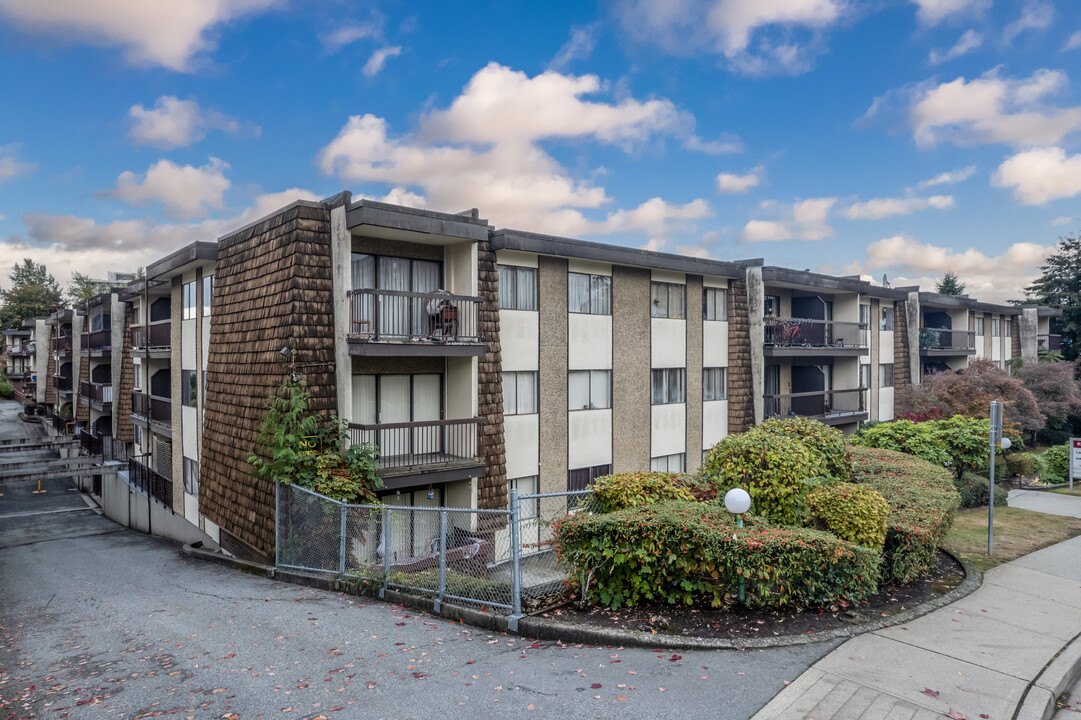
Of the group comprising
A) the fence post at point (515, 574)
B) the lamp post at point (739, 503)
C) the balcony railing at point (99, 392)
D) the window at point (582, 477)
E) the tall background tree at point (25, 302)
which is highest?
the tall background tree at point (25, 302)

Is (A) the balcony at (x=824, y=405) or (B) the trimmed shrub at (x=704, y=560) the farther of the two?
(A) the balcony at (x=824, y=405)

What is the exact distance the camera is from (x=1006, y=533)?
13055 millimetres

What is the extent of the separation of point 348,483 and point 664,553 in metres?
7.21

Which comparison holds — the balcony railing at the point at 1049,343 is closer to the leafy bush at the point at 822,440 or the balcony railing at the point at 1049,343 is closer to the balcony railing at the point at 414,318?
the leafy bush at the point at 822,440

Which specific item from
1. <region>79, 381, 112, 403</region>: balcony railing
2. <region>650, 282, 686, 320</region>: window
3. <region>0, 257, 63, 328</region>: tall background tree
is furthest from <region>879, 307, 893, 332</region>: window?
<region>0, 257, 63, 328</region>: tall background tree

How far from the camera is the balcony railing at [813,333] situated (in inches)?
921

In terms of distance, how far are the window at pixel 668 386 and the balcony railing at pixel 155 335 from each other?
1581 centimetres

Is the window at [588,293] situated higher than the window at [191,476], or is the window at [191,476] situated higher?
the window at [588,293]

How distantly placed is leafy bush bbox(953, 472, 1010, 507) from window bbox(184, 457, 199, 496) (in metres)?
20.9

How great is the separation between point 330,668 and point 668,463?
15.2 m

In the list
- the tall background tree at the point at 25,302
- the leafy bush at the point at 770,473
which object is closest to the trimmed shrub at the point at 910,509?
the leafy bush at the point at 770,473

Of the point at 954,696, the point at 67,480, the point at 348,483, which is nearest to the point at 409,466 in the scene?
the point at 348,483

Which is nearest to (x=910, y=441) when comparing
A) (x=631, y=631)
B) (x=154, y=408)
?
(x=631, y=631)

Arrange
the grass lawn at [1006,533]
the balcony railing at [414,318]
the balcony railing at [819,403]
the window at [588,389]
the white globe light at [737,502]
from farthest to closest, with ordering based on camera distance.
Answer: the balcony railing at [819,403], the window at [588,389], the balcony railing at [414,318], the grass lawn at [1006,533], the white globe light at [737,502]
